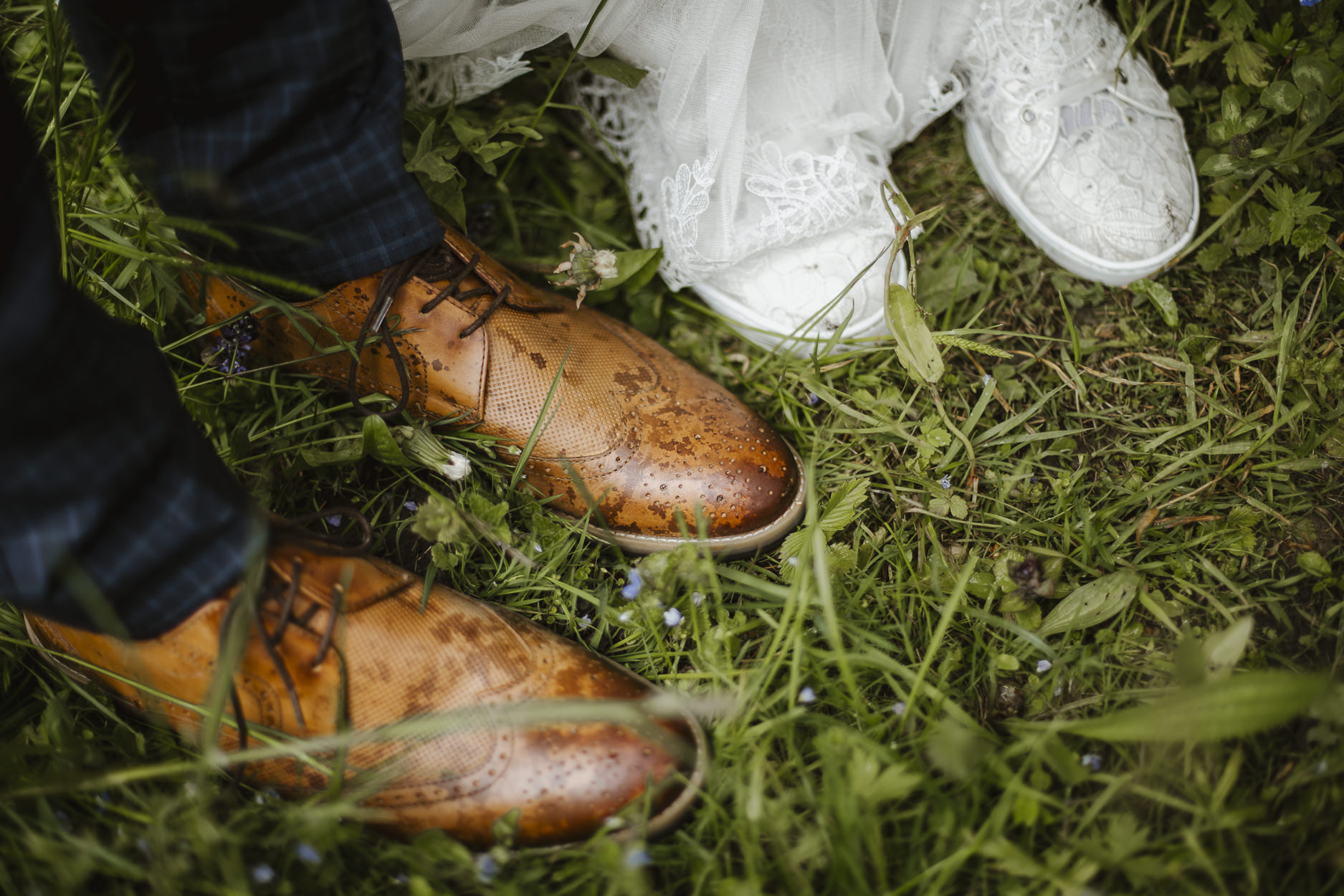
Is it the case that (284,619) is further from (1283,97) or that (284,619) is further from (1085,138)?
(1283,97)

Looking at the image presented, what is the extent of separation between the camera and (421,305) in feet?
3.88

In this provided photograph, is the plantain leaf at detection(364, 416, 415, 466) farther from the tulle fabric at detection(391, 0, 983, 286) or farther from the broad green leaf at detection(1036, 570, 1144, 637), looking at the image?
the broad green leaf at detection(1036, 570, 1144, 637)

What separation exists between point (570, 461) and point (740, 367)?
1.50ft

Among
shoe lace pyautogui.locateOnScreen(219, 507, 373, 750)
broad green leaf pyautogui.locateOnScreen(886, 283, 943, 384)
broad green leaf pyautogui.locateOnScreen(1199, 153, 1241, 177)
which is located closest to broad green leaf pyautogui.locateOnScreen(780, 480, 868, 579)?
broad green leaf pyautogui.locateOnScreen(886, 283, 943, 384)

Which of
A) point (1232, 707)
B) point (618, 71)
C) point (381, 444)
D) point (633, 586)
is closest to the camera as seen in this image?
point (1232, 707)

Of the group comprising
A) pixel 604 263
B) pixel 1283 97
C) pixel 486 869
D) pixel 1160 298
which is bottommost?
pixel 486 869

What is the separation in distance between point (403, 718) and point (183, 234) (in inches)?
32.1

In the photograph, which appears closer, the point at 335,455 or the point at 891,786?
the point at 891,786

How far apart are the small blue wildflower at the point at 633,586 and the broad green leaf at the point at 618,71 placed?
0.87 m

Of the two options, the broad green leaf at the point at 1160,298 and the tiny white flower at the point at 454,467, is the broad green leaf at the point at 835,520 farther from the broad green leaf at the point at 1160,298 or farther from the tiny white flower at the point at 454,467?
the broad green leaf at the point at 1160,298

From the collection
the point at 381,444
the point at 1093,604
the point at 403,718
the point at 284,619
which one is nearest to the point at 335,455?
the point at 381,444

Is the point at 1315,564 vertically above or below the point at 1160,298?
below

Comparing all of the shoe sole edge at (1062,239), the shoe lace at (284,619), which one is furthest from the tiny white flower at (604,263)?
the shoe sole edge at (1062,239)

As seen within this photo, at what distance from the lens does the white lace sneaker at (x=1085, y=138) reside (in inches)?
55.5
